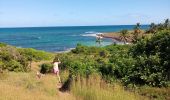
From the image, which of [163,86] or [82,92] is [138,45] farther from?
[82,92]

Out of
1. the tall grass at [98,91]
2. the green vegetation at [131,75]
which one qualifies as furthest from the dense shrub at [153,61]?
the tall grass at [98,91]

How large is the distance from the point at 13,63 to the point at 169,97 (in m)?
21.8

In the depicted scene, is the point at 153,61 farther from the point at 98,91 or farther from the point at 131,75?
the point at 98,91

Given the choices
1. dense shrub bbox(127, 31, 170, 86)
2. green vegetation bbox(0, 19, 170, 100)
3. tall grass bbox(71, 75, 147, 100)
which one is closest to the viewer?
tall grass bbox(71, 75, 147, 100)

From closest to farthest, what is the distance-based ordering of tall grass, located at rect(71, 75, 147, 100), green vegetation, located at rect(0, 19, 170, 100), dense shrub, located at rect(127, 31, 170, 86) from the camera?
tall grass, located at rect(71, 75, 147, 100), green vegetation, located at rect(0, 19, 170, 100), dense shrub, located at rect(127, 31, 170, 86)

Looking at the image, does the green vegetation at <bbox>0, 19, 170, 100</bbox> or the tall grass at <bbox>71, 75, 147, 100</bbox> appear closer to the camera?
the tall grass at <bbox>71, 75, 147, 100</bbox>

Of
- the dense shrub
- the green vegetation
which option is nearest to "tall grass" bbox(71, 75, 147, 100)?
the green vegetation

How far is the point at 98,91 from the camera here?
13711 millimetres

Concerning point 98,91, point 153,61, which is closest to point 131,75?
point 153,61

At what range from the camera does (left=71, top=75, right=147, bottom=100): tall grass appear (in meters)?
13.2

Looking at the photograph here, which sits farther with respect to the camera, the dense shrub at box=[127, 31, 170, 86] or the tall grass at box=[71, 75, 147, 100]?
the dense shrub at box=[127, 31, 170, 86]

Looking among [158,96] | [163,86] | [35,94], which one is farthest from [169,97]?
[35,94]

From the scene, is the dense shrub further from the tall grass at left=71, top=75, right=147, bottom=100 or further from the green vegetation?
the tall grass at left=71, top=75, right=147, bottom=100

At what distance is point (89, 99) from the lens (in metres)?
13.7
